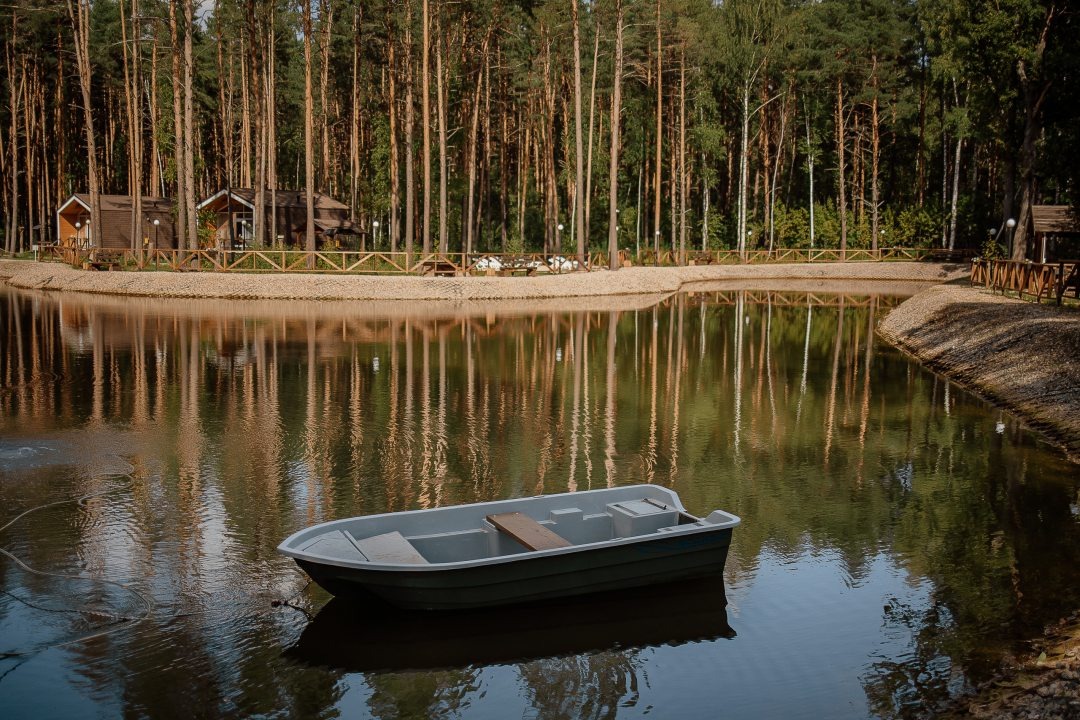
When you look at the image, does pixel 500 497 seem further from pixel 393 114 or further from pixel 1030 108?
pixel 393 114

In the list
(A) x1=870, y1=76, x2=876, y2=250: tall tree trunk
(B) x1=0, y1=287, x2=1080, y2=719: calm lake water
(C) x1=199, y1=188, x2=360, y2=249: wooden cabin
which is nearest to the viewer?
(B) x1=0, y1=287, x2=1080, y2=719: calm lake water

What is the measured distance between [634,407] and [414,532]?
927 cm

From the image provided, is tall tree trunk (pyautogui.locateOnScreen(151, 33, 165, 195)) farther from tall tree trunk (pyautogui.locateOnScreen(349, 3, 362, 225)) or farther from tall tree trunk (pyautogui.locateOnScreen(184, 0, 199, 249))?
tall tree trunk (pyautogui.locateOnScreen(349, 3, 362, 225))

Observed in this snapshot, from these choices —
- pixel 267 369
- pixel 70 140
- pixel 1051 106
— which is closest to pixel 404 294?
pixel 267 369

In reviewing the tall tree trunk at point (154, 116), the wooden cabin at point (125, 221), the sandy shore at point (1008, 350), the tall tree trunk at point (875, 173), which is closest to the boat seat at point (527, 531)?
the sandy shore at point (1008, 350)

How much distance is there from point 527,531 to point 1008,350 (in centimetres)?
1694

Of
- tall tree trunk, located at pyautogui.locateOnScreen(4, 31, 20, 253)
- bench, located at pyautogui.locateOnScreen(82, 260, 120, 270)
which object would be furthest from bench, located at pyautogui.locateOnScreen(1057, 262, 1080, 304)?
tall tree trunk, located at pyautogui.locateOnScreen(4, 31, 20, 253)

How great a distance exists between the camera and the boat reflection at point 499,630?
7.96 metres

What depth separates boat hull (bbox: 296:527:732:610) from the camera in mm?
8180

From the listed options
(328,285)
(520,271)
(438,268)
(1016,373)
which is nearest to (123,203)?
(438,268)

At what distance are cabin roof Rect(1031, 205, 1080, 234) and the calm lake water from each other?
23.5m

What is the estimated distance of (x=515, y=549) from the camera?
925cm

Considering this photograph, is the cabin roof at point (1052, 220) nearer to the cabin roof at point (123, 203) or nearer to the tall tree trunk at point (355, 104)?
the tall tree trunk at point (355, 104)

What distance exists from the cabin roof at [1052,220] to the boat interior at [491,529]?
37.9 m
